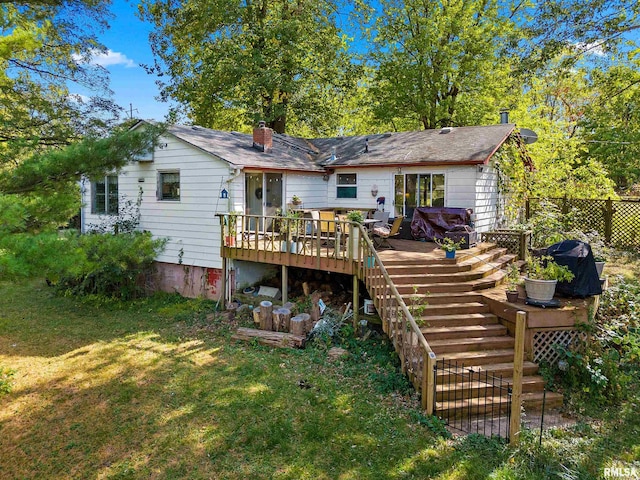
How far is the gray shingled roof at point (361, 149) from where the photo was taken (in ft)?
38.0

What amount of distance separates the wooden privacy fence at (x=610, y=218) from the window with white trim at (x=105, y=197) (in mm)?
14185

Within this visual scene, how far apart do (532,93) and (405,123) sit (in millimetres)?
6748

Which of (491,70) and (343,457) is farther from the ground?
(491,70)

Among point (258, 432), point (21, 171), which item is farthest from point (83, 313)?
point (258, 432)

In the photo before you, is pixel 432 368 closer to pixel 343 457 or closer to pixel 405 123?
pixel 343 457

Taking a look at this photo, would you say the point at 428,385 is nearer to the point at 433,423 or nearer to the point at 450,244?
the point at 433,423

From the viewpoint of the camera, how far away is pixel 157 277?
42.0 ft

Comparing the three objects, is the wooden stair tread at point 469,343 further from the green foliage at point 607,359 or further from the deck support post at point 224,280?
the deck support post at point 224,280

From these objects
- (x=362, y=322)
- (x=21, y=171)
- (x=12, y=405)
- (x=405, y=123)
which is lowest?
(x=12, y=405)

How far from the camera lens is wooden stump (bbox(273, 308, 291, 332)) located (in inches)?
363

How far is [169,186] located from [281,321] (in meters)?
5.82

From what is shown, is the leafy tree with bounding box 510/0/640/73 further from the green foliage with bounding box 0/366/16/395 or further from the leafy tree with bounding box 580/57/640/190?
the green foliage with bounding box 0/366/16/395

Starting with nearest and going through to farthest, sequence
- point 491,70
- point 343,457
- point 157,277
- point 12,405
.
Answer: point 343,457, point 12,405, point 157,277, point 491,70

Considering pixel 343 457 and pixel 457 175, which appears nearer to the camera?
pixel 343 457
